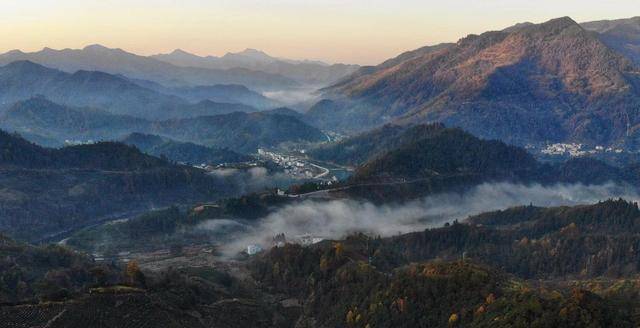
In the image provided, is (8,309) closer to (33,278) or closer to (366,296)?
(33,278)

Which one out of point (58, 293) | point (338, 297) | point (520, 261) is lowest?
point (520, 261)

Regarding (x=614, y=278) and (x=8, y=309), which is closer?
(x=8, y=309)

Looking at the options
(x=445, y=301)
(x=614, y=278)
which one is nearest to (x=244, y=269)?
(x=445, y=301)

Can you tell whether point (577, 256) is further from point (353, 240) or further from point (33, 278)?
point (33, 278)

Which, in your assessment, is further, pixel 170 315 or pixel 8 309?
pixel 170 315

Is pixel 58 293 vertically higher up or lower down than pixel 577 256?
higher up

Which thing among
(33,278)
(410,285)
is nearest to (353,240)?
(410,285)

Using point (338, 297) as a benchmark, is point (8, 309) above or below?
above

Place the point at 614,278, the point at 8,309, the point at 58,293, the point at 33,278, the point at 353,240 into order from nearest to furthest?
the point at 8,309, the point at 58,293, the point at 33,278, the point at 614,278, the point at 353,240

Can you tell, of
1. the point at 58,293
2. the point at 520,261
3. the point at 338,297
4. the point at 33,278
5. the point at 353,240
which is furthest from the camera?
the point at 520,261
